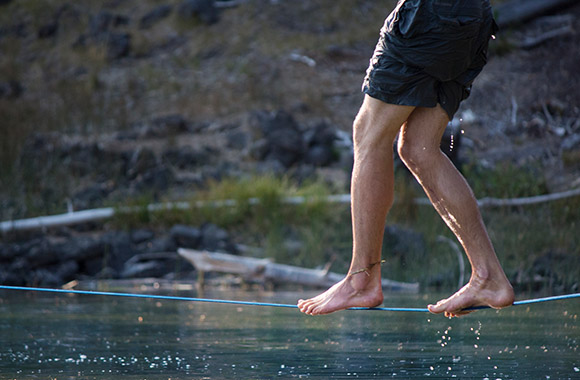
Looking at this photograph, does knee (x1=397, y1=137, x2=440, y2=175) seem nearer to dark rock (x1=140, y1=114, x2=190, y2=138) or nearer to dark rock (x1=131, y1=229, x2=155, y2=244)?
dark rock (x1=131, y1=229, x2=155, y2=244)

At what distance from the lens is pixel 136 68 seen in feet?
54.2

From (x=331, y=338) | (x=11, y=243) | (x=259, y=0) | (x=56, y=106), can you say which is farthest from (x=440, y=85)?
(x=259, y=0)

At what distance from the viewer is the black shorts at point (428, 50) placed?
8.91 ft

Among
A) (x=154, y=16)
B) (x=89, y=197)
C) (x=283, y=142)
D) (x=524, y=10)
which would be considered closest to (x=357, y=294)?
(x=89, y=197)

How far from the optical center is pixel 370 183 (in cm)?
289

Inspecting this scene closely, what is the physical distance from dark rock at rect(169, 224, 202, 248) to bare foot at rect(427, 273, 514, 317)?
6.41 m

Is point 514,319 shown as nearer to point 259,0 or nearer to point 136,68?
point 136,68

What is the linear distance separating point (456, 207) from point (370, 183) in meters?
0.31

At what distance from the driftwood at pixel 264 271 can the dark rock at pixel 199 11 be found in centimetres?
1075

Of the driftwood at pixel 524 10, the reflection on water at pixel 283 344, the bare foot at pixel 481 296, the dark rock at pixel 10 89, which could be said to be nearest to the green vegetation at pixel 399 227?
the reflection on water at pixel 283 344

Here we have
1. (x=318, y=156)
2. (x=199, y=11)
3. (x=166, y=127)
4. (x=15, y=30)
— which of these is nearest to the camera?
(x=318, y=156)

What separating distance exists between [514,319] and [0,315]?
9.85 ft

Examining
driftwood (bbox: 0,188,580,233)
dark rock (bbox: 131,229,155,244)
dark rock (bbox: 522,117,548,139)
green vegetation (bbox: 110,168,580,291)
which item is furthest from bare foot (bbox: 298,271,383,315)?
dark rock (bbox: 522,117,548,139)

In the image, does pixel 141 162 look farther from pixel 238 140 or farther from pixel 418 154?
pixel 418 154
